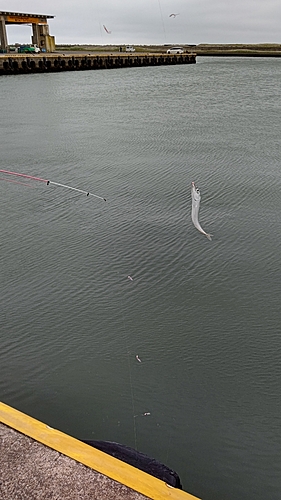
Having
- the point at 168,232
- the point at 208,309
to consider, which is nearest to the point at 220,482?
the point at 208,309

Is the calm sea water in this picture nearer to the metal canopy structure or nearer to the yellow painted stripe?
the yellow painted stripe

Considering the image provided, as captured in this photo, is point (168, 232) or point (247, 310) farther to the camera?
A: point (168, 232)

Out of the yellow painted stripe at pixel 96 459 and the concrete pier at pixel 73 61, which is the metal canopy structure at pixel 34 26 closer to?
the concrete pier at pixel 73 61

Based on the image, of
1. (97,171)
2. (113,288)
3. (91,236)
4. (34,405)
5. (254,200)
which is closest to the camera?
(34,405)

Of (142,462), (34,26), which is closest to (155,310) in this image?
(142,462)

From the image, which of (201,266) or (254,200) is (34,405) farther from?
(254,200)

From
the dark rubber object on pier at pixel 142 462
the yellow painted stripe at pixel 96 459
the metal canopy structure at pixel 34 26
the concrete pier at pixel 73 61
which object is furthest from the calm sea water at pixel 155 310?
the metal canopy structure at pixel 34 26

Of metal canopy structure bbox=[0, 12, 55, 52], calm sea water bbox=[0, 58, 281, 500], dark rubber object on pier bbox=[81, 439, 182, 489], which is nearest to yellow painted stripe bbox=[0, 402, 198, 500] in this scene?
dark rubber object on pier bbox=[81, 439, 182, 489]
